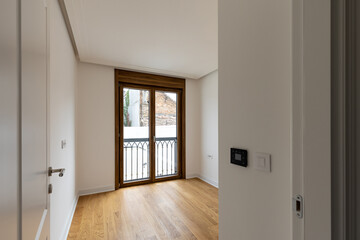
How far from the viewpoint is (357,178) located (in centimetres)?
56

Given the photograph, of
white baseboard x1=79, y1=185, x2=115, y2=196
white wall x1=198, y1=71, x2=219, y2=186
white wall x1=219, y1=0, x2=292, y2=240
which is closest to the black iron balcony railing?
white baseboard x1=79, y1=185, x2=115, y2=196

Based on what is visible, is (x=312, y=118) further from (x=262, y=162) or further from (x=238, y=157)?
(x=238, y=157)

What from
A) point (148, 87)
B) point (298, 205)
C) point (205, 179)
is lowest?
point (205, 179)

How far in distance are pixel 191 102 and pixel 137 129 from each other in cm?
149

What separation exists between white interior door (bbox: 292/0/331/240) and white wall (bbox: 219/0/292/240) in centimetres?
→ 10

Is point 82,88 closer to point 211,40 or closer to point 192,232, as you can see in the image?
point 211,40

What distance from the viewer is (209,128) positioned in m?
3.80

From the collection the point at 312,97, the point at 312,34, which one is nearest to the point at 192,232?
the point at 312,97

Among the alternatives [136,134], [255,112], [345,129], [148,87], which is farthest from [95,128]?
[345,129]

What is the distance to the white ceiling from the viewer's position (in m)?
1.67

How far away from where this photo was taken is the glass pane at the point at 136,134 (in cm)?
348

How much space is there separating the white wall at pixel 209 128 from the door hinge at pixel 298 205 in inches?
112

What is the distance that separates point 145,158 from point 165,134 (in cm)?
71

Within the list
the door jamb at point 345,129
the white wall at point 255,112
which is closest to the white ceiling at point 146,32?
the white wall at point 255,112
